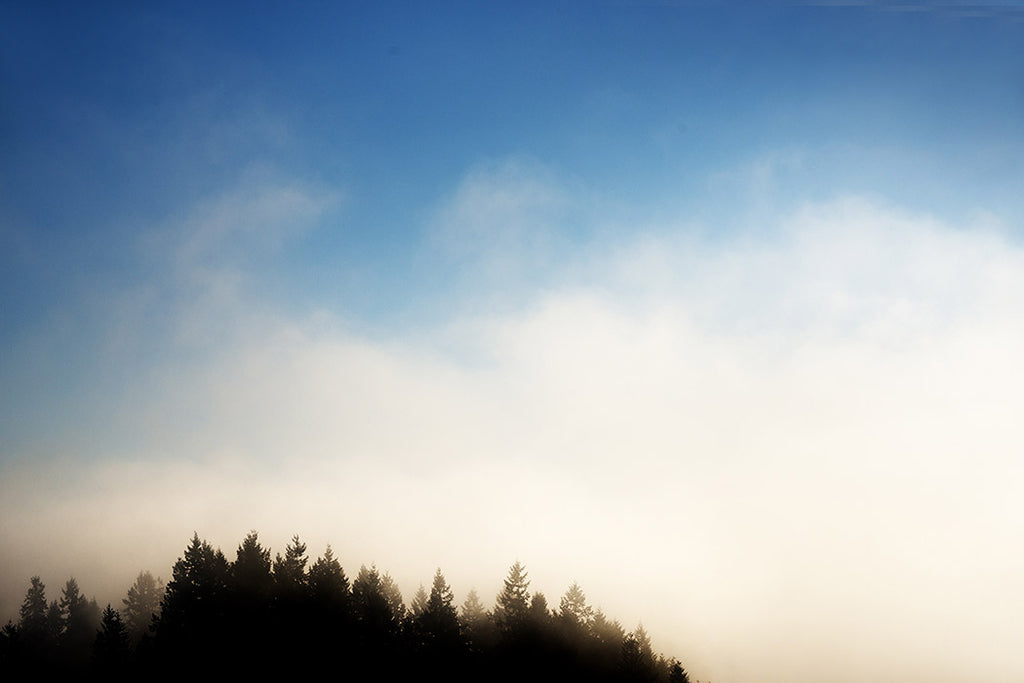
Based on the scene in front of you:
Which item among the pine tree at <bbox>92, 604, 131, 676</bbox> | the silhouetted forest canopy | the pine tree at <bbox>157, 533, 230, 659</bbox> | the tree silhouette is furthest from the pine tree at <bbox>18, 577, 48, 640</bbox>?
the pine tree at <bbox>157, 533, 230, 659</bbox>

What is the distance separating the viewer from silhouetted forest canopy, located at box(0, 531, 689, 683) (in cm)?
3350

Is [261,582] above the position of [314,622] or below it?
above

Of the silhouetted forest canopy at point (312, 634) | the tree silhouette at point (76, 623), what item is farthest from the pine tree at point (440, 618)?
the tree silhouette at point (76, 623)

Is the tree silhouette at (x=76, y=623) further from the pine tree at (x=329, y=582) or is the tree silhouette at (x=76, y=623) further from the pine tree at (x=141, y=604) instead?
the pine tree at (x=329, y=582)

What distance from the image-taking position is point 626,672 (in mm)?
46219

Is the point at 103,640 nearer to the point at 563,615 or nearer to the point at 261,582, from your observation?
the point at 261,582

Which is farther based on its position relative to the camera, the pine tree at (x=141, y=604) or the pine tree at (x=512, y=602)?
the pine tree at (x=141, y=604)

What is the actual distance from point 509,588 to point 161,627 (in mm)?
28537

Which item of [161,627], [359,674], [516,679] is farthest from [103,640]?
[516,679]

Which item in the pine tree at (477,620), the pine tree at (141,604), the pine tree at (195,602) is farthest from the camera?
the pine tree at (141,604)

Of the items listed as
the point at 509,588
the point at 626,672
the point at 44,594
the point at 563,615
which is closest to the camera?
the point at 626,672

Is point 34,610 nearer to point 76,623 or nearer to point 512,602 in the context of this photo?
point 76,623

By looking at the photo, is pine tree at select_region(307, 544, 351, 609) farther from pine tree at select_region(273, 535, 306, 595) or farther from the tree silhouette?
the tree silhouette

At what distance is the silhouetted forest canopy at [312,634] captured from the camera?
3350cm
